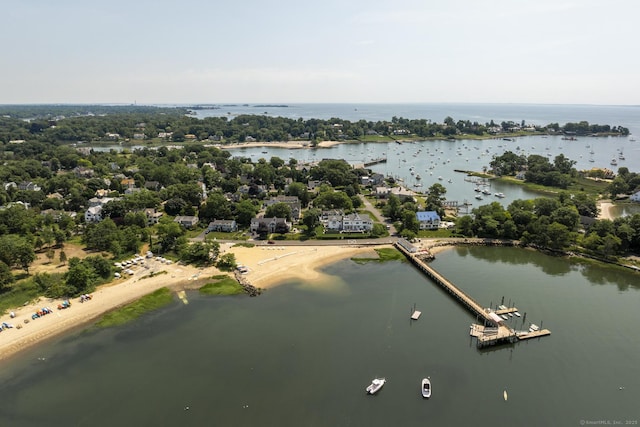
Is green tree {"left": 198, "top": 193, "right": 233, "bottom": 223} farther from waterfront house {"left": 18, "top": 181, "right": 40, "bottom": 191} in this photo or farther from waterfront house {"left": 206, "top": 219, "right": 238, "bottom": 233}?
waterfront house {"left": 18, "top": 181, "right": 40, "bottom": 191}

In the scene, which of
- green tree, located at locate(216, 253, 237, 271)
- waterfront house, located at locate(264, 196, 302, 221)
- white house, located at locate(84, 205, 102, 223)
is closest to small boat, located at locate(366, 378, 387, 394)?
green tree, located at locate(216, 253, 237, 271)

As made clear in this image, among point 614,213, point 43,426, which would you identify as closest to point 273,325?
point 43,426

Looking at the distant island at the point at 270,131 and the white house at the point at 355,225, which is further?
the distant island at the point at 270,131

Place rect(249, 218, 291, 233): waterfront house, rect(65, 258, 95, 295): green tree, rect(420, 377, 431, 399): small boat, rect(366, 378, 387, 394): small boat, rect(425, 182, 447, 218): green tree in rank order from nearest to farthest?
rect(420, 377, 431, 399): small boat, rect(366, 378, 387, 394): small boat, rect(65, 258, 95, 295): green tree, rect(249, 218, 291, 233): waterfront house, rect(425, 182, 447, 218): green tree

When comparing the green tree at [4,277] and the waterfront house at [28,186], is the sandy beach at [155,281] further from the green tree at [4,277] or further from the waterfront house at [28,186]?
the waterfront house at [28,186]

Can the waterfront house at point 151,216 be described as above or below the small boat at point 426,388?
above

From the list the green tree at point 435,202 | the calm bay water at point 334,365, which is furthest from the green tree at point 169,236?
the green tree at point 435,202
